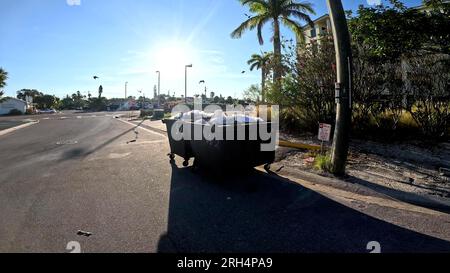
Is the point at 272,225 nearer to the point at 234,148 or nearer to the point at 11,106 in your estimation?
the point at 234,148

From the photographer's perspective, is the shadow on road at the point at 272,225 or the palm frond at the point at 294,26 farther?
the palm frond at the point at 294,26

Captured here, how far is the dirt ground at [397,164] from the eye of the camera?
550 centimetres

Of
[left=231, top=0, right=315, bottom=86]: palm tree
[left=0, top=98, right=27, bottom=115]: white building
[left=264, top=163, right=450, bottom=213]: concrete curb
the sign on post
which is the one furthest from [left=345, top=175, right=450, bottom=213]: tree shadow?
[left=0, top=98, right=27, bottom=115]: white building

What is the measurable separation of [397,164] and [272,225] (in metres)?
4.37

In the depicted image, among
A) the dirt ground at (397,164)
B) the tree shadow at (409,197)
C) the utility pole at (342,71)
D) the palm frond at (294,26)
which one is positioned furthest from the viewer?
the palm frond at (294,26)

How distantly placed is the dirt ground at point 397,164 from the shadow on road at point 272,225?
1.55 m

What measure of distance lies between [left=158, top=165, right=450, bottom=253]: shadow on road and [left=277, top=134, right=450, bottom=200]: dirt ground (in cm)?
155

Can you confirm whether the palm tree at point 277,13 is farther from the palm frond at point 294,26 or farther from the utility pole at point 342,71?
the utility pole at point 342,71

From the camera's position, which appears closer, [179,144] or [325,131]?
[325,131]

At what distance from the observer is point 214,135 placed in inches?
246

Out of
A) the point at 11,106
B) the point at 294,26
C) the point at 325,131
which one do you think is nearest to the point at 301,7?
the point at 294,26

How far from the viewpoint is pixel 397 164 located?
22.5 ft

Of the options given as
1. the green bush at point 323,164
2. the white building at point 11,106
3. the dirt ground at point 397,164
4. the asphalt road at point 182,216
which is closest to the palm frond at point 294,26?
the dirt ground at point 397,164

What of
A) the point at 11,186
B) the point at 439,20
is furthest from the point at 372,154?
the point at 11,186
